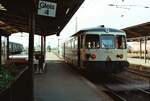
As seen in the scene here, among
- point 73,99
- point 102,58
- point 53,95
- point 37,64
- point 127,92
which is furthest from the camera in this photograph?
point 37,64

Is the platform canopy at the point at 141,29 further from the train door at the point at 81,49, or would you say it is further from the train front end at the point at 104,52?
the train door at the point at 81,49

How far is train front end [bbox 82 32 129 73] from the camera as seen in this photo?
19.8 meters

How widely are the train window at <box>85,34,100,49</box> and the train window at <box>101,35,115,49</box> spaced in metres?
0.30

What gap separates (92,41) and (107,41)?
2.76ft

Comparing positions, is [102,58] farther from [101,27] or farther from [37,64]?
[37,64]

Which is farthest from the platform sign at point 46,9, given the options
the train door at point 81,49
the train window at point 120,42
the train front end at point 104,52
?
the train window at point 120,42

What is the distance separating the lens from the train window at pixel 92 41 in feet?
66.3

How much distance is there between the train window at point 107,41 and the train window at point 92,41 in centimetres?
30

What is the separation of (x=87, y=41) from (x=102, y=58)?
4.28 feet

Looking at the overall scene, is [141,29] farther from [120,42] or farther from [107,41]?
[107,41]

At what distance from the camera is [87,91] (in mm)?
14359

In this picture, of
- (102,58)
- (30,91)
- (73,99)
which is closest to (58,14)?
(102,58)

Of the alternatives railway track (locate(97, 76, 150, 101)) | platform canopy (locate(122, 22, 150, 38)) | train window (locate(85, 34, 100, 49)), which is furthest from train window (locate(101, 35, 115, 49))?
platform canopy (locate(122, 22, 150, 38))

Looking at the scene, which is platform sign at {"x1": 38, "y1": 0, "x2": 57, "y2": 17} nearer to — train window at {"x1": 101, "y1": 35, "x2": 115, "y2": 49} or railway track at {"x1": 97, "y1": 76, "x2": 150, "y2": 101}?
railway track at {"x1": 97, "y1": 76, "x2": 150, "y2": 101}
